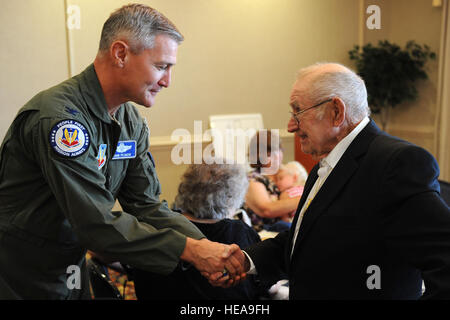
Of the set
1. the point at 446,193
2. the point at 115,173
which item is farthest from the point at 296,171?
the point at 115,173

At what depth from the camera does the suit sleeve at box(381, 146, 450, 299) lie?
1052 mm

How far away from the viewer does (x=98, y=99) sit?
148 centimetres

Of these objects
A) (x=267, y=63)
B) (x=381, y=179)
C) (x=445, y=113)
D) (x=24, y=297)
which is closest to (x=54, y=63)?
(x=267, y=63)

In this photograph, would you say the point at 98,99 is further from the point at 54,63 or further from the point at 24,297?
the point at 54,63

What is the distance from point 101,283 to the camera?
217cm

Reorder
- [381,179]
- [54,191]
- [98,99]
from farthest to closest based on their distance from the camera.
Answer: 1. [98,99]
2. [54,191]
3. [381,179]

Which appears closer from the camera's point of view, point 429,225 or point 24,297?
point 429,225

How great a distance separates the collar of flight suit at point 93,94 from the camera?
57.6 inches

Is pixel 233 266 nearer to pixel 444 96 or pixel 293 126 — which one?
pixel 293 126

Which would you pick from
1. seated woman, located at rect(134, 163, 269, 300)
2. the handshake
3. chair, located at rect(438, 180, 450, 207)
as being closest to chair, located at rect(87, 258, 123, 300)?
seated woman, located at rect(134, 163, 269, 300)

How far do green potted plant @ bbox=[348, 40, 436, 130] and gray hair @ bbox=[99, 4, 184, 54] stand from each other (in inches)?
Result: 205

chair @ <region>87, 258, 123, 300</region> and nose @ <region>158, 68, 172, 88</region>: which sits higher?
nose @ <region>158, 68, 172, 88</region>

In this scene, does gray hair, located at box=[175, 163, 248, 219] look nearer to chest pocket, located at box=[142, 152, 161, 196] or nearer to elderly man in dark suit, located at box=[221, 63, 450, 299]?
chest pocket, located at box=[142, 152, 161, 196]
